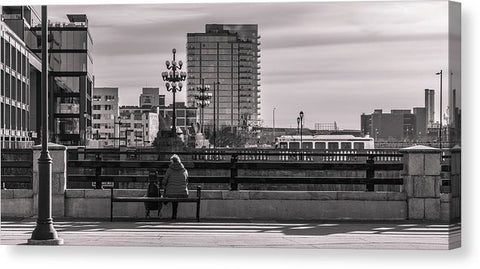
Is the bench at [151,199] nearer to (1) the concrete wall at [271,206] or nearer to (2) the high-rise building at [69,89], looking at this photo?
(1) the concrete wall at [271,206]

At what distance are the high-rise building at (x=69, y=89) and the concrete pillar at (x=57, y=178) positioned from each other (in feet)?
161

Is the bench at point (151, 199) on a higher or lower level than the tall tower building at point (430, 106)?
lower

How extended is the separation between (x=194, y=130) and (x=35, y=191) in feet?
76.5

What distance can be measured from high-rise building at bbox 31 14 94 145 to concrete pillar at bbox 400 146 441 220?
51087mm

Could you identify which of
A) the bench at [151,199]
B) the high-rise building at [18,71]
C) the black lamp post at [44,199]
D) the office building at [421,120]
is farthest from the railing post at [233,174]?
the high-rise building at [18,71]

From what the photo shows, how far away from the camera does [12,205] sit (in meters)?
20.2

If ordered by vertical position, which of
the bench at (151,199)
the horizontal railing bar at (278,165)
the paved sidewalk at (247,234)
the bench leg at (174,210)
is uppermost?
the horizontal railing bar at (278,165)

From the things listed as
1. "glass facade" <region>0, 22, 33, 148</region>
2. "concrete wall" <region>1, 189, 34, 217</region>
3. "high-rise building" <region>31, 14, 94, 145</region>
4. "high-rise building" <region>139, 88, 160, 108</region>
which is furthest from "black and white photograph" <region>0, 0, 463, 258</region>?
"high-rise building" <region>31, 14, 94, 145</region>

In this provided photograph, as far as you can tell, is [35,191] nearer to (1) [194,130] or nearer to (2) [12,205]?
(2) [12,205]

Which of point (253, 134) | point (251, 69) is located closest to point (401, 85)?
point (251, 69)

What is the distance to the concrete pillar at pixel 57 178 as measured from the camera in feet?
66.2

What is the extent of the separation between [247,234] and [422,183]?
→ 15.4ft

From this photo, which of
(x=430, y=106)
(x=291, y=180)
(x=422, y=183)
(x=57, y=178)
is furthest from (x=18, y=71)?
(x=430, y=106)

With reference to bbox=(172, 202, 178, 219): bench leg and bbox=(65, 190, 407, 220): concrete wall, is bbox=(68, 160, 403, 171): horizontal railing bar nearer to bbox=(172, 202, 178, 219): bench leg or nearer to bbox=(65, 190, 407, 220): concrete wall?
bbox=(65, 190, 407, 220): concrete wall
